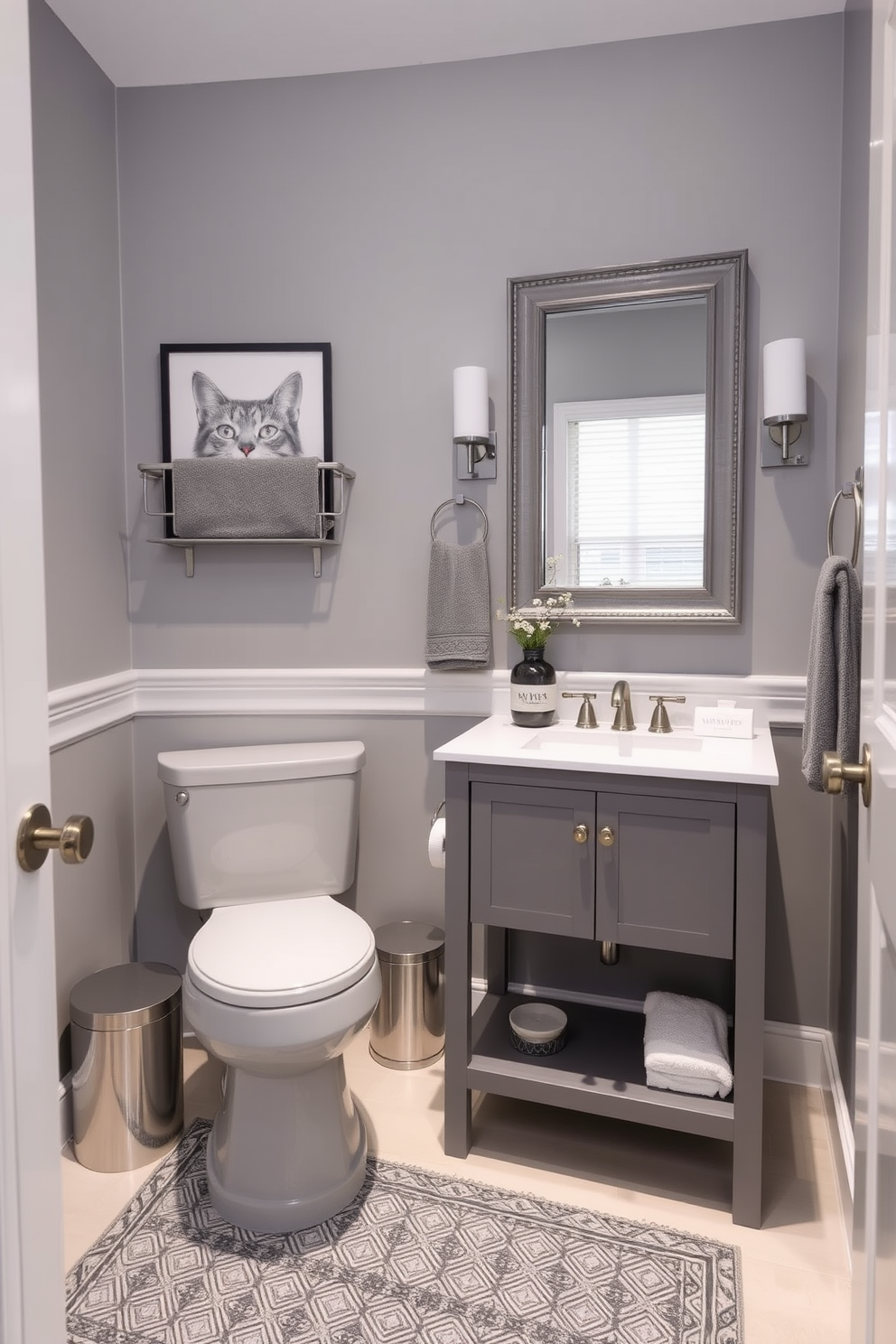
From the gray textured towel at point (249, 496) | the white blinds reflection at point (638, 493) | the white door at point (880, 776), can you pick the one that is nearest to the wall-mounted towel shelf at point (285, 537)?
the gray textured towel at point (249, 496)

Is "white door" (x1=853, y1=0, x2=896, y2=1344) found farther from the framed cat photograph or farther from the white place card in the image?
the framed cat photograph

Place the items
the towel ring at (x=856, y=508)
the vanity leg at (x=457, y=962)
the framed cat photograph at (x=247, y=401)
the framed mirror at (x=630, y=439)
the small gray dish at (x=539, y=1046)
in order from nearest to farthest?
the towel ring at (x=856, y=508), the vanity leg at (x=457, y=962), the small gray dish at (x=539, y=1046), the framed mirror at (x=630, y=439), the framed cat photograph at (x=247, y=401)

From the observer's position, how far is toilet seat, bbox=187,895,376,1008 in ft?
5.27

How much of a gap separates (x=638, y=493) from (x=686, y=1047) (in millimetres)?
1247

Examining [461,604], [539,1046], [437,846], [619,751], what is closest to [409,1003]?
[539,1046]

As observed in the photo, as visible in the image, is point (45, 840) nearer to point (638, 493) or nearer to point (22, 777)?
point (22, 777)

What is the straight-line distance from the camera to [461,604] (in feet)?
7.22

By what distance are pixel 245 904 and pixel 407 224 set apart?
1.75 meters

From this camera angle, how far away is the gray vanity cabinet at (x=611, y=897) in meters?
1.65

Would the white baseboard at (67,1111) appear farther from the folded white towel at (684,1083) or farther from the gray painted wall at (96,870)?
the folded white towel at (684,1083)

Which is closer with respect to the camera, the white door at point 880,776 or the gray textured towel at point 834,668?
the white door at point 880,776

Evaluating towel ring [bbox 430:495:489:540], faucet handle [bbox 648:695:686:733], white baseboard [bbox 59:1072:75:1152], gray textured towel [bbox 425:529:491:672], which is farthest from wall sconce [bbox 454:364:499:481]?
white baseboard [bbox 59:1072:75:1152]

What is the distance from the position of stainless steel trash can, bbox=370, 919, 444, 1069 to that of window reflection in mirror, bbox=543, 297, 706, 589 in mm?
991

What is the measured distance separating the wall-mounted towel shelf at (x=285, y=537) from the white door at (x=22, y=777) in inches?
54.1
